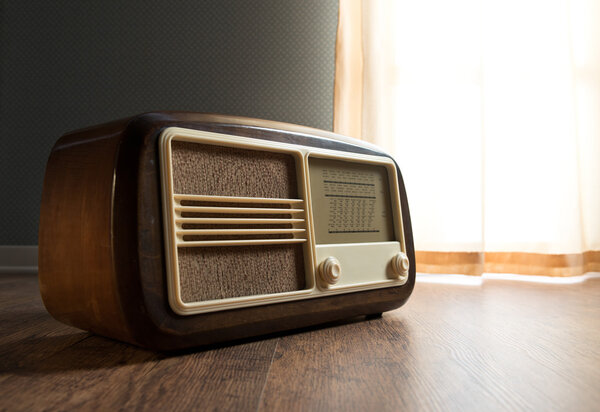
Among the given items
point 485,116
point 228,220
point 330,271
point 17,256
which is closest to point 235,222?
point 228,220

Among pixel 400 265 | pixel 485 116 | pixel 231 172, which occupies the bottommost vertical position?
pixel 400 265

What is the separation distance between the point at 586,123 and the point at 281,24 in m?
1.13

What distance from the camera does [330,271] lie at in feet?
2.27

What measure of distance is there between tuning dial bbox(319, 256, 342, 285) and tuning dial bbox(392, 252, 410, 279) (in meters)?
0.14

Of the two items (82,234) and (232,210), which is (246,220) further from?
(82,234)

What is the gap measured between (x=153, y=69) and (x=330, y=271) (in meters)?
1.38

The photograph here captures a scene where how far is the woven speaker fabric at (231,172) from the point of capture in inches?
22.8

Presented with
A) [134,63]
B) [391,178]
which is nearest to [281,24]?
[134,63]

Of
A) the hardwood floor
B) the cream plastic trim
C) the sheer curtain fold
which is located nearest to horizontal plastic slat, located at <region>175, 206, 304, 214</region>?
the cream plastic trim

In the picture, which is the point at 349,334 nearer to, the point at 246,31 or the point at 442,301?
the point at 442,301

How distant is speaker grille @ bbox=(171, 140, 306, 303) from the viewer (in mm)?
569

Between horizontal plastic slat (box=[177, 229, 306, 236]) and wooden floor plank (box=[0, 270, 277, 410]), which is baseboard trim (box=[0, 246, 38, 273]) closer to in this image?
wooden floor plank (box=[0, 270, 277, 410])

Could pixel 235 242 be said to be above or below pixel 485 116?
below

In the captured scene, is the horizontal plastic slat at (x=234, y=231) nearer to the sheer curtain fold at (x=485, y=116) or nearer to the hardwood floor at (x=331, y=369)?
the hardwood floor at (x=331, y=369)
